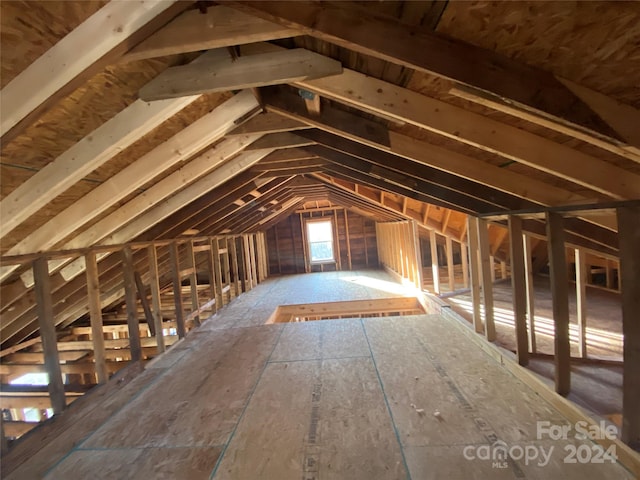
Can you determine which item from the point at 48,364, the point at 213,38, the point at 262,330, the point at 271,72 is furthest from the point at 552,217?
the point at 48,364

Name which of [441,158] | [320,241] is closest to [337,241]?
[320,241]

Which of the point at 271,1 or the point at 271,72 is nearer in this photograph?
the point at 271,1

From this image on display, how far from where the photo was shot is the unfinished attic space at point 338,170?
1178 millimetres

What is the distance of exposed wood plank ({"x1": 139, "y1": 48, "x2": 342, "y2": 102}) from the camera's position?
65.8 inches

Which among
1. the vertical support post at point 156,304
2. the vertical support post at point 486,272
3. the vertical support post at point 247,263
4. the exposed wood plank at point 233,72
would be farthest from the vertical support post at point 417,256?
the exposed wood plank at point 233,72

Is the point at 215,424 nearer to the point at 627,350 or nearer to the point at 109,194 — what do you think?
the point at 109,194

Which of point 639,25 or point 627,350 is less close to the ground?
point 639,25

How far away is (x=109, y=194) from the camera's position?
95.3 inches

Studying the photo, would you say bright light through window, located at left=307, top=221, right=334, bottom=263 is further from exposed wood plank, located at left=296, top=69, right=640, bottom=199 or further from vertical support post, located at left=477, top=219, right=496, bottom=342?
exposed wood plank, located at left=296, top=69, right=640, bottom=199

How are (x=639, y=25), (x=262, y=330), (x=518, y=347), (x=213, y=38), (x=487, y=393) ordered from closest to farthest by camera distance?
(x=639, y=25)
(x=213, y=38)
(x=487, y=393)
(x=518, y=347)
(x=262, y=330)

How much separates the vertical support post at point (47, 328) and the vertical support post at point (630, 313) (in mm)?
3996

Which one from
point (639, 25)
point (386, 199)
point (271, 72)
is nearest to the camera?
point (639, 25)

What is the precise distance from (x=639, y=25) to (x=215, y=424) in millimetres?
3058

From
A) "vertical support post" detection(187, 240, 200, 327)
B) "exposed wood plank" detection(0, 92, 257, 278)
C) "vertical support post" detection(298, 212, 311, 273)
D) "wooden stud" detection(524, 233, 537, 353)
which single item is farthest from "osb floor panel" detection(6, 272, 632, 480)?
"vertical support post" detection(298, 212, 311, 273)
